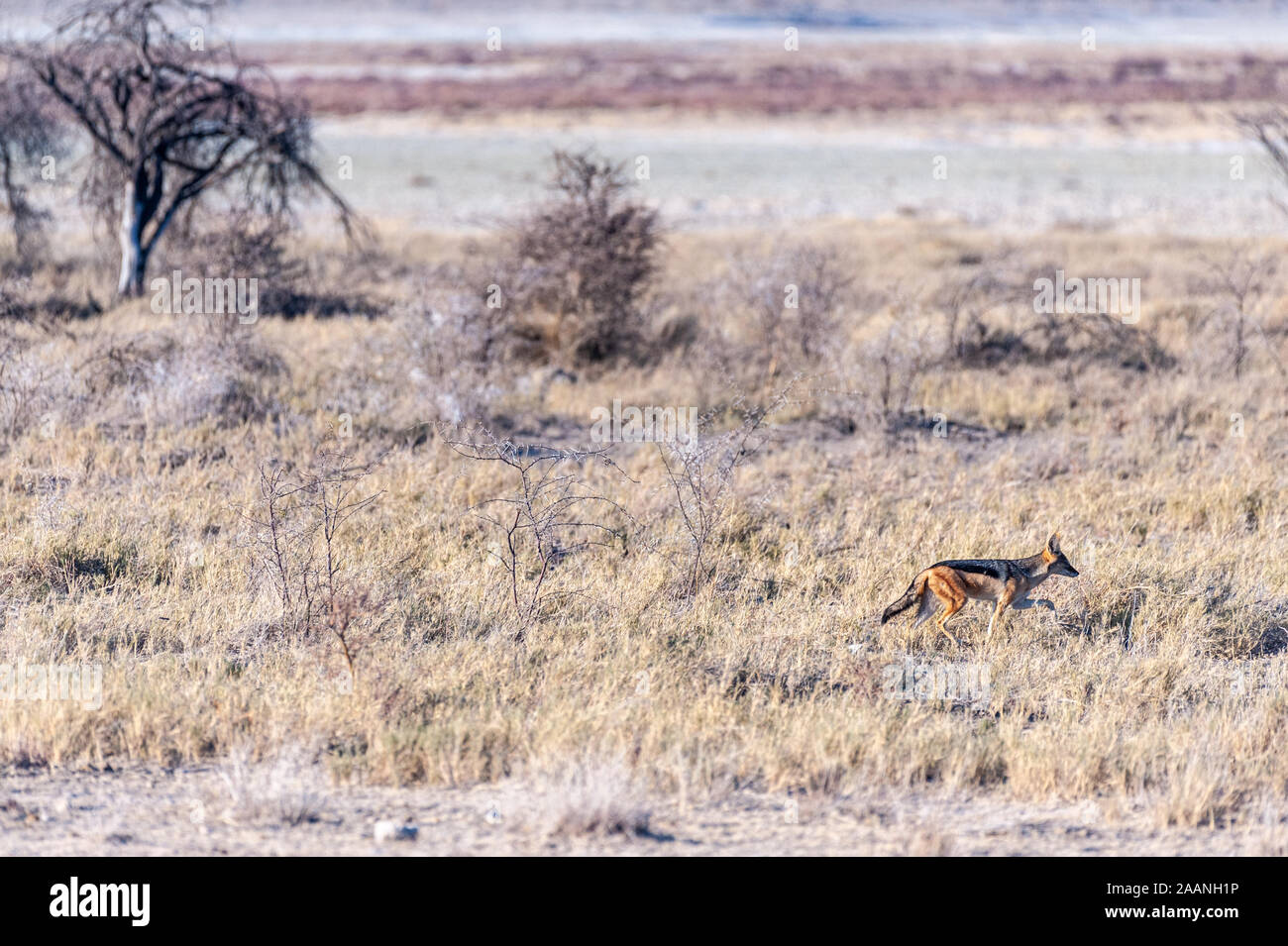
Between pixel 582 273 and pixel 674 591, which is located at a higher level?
pixel 582 273

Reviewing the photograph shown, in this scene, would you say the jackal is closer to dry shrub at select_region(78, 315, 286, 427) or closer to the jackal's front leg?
the jackal's front leg

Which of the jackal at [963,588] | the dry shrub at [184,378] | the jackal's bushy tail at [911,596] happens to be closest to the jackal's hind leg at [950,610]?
the jackal at [963,588]

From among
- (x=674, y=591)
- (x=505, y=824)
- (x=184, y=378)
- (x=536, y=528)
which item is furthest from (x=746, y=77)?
(x=505, y=824)

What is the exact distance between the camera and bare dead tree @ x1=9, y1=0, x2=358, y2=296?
14.4 metres

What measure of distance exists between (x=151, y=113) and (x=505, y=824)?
12435 millimetres

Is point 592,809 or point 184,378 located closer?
point 592,809

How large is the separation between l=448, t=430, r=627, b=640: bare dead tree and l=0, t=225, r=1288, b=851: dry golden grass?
0.12 meters

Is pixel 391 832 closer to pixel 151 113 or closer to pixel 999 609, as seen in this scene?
pixel 999 609

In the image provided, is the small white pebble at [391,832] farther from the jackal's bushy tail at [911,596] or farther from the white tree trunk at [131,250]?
Result: the white tree trunk at [131,250]

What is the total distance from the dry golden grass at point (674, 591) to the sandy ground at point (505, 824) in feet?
0.42

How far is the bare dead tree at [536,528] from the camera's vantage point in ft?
21.4

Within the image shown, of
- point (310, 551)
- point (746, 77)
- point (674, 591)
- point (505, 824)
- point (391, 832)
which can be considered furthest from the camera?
point (746, 77)

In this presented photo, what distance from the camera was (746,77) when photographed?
262ft
